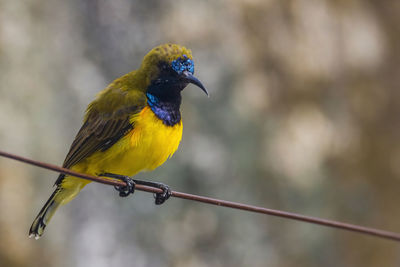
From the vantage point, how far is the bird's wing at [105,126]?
14.2 ft

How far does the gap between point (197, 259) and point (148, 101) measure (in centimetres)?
369

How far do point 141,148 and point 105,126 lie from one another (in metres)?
0.36

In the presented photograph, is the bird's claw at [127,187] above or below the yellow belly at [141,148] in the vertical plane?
below

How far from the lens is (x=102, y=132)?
4.39 m

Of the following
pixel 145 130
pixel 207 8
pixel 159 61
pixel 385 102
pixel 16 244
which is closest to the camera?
pixel 145 130

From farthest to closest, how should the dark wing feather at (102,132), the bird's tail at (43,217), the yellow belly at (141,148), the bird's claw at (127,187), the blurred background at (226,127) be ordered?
the blurred background at (226,127) → the bird's tail at (43,217) → the dark wing feather at (102,132) → the yellow belly at (141,148) → the bird's claw at (127,187)

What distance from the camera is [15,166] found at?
22.2 feet

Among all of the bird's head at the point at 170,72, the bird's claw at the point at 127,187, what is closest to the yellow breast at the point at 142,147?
the bird's claw at the point at 127,187

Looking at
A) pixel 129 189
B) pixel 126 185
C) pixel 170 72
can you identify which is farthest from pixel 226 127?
pixel 126 185

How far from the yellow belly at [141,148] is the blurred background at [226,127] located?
9.03 feet

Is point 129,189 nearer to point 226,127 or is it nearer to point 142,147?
point 142,147

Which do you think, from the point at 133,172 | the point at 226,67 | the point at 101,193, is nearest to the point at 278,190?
the point at 226,67

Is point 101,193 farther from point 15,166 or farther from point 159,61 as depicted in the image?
point 159,61

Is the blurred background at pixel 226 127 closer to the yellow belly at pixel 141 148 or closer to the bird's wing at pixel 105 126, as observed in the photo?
the bird's wing at pixel 105 126
